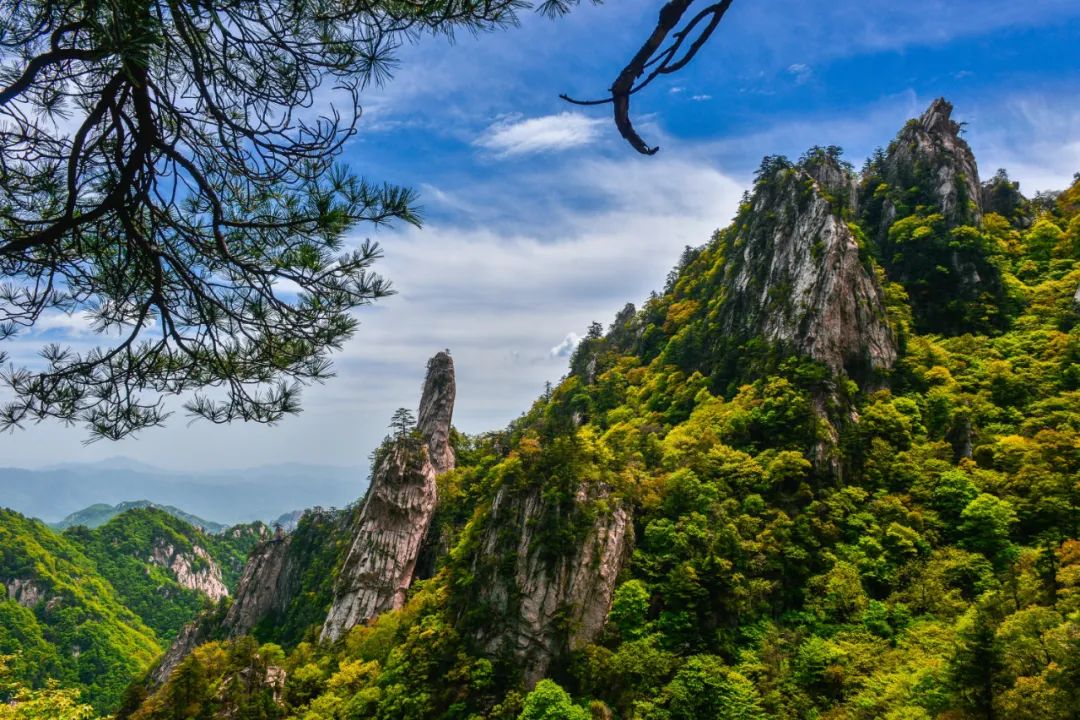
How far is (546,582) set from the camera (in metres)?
21.7

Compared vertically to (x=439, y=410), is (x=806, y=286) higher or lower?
higher

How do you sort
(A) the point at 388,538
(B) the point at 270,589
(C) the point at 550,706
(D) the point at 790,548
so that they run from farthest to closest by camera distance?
(B) the point at 270,589, (A) the point at 388,538, (D) the point at 790,548, (C) the point at 550,706

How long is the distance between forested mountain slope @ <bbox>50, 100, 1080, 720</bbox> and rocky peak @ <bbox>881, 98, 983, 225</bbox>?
8.36 m

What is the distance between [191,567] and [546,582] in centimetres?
9556

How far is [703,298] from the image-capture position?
4788 centimetres

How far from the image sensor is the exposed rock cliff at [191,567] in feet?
297

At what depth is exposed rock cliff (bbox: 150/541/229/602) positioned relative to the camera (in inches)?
3568

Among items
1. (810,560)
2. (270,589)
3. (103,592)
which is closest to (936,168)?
(810,560)

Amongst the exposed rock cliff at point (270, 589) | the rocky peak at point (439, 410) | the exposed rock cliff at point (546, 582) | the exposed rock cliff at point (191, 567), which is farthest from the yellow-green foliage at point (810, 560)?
the exposed rock cliff at point (191, 567)

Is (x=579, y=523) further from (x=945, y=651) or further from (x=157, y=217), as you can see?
(x=157, y=217)

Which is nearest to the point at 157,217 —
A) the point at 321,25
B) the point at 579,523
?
the point at 321,25

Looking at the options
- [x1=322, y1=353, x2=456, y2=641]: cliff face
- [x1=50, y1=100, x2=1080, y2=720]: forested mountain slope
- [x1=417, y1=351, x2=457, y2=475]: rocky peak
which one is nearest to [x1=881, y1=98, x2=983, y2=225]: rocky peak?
[x1=50, y1=100, x2=1080, y2=720]: forested mountain slope

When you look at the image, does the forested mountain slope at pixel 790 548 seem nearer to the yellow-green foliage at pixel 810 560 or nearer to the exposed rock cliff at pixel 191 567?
the yellow-green foliage at pixel 810 560

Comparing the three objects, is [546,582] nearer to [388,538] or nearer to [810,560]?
[810,560]
